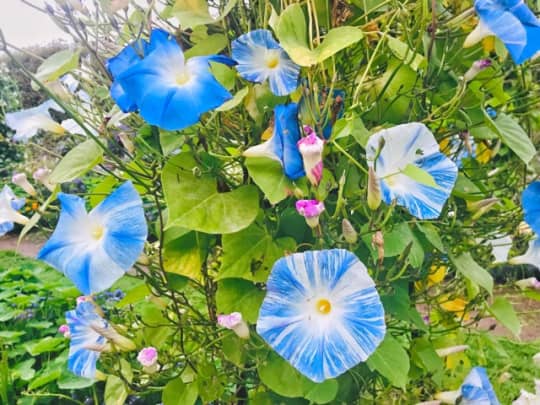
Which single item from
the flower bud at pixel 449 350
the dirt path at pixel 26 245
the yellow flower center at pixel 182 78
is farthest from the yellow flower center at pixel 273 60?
the dirt path at pixel 26 245

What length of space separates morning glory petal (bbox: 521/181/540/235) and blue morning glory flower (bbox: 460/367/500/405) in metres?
0.24

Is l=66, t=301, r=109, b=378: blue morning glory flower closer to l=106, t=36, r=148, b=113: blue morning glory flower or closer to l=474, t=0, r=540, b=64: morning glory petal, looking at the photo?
l=106, t=36, r=148, b=113: blue morning glory flower

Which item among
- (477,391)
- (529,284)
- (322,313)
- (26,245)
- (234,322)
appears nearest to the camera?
(322,313)

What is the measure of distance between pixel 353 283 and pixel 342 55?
0.36 m

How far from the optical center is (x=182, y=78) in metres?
0.65

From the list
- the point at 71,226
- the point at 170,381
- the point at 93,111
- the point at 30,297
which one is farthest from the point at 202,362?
the point at 30,297

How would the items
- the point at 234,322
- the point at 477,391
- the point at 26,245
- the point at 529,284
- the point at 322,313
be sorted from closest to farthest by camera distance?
the point at 322,313, the point at 234,322, the point at 477,391, the point at 529,284, the point at 26,245

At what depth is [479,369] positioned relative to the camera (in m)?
0.83

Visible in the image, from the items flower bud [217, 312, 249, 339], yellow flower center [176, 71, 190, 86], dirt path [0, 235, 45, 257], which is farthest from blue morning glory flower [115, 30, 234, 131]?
dirt path [0, 235, 45, 257]

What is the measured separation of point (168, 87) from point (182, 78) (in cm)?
3

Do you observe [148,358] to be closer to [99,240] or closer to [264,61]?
[99,240]

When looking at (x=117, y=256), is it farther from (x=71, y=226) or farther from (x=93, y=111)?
(x=93, y=111)

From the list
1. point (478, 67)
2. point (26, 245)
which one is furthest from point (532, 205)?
point (26, 245)

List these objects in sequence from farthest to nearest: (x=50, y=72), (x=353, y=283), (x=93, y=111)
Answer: (x=93, y=111)
(x=50, y=72)
(x=353, y=283)
